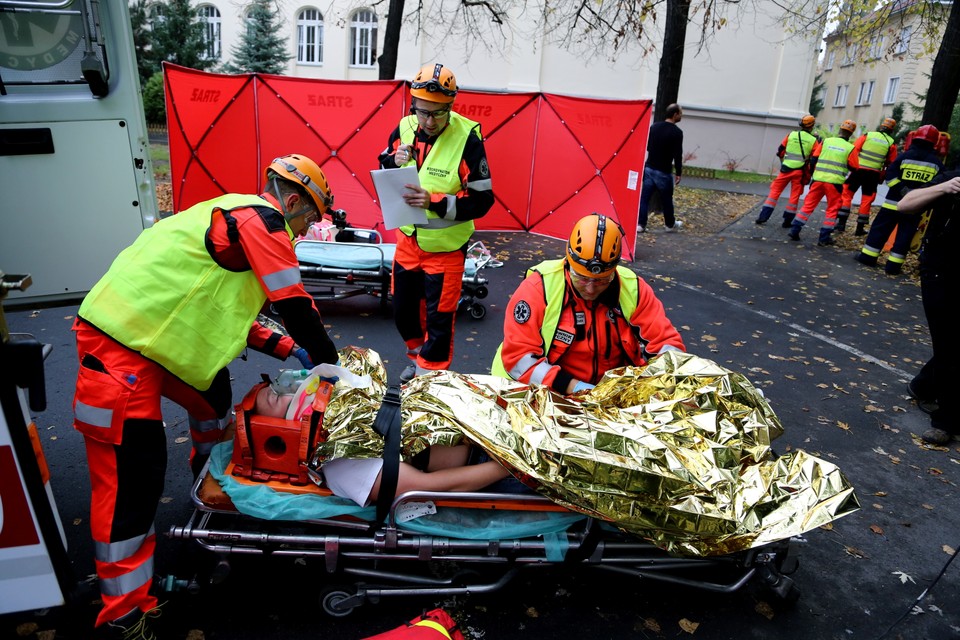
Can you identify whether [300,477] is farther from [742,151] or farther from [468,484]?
[742,151]

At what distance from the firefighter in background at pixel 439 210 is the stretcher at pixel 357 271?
5.54 ft

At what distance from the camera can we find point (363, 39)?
971 inches

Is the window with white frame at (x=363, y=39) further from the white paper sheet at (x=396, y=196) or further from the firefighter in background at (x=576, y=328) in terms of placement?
the firefighter in background at (x=576, y=328)

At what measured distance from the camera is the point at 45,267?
3.44 metres

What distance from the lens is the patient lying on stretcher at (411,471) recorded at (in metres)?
2.61

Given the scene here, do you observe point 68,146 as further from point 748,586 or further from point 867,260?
point 867,260

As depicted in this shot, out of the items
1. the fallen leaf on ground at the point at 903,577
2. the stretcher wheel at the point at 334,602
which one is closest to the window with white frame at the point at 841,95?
the fallen leaf on ground at the point at 903,577

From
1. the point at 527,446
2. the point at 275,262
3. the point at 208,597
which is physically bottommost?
the point at 208,597

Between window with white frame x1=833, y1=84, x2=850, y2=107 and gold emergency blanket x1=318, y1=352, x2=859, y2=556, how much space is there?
45622 mm

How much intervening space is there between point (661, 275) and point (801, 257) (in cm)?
315

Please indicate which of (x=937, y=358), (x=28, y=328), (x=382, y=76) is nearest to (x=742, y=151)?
(x=382, y=76)

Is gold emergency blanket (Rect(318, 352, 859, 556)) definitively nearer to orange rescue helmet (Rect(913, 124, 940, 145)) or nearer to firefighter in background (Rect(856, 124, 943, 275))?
firefighter in background (Rect(856, 124, 943, 275))

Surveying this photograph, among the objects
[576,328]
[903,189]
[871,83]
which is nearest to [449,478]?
[576,328]

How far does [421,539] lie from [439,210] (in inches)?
91.7
